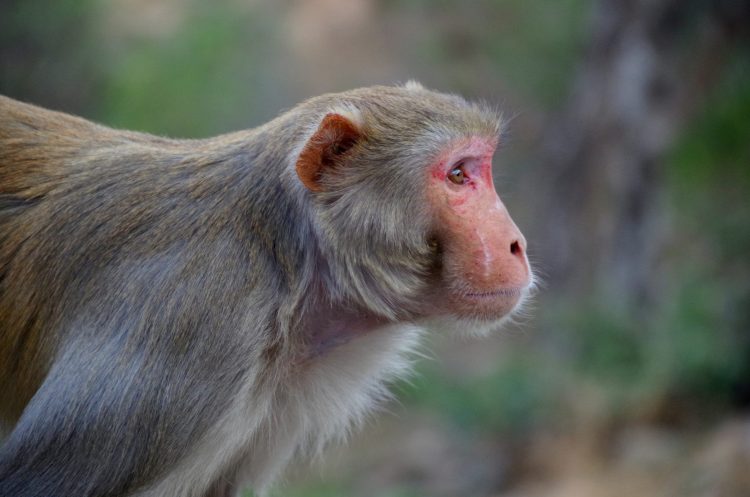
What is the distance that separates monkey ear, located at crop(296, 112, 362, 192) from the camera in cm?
410

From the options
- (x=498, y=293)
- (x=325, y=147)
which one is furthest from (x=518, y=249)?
(x=325, y=147)

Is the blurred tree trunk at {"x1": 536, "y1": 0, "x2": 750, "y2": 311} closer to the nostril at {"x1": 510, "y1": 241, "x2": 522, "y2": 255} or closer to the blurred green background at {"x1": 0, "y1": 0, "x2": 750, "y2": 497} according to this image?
the blurred green background at {"x1": 0, "y1": 0, "x2": 750, "y2": 497}

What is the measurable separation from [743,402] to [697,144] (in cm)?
382

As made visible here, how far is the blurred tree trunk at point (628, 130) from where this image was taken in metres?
12.2

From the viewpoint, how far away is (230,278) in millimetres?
4059

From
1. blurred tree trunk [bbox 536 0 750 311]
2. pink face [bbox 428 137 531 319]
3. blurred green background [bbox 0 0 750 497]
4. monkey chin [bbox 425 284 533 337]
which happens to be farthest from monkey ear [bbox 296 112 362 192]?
blurred tree trunk [bbox 536 0 750 311]

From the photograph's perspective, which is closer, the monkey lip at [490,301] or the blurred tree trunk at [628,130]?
the monkey lip at [490,301]

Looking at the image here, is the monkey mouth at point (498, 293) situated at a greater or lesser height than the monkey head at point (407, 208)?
lesser

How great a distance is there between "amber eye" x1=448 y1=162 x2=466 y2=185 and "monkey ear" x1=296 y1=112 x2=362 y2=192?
369 millimetres

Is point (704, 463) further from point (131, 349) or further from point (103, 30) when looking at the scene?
point (103, 30)

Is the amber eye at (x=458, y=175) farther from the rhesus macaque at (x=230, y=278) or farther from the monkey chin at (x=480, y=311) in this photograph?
the monkey chin at (x=480, y=311)

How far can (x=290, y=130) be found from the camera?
4266 mm

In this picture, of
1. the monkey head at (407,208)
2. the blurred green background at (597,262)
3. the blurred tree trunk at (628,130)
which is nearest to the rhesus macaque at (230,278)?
the monkey head at (407,208)

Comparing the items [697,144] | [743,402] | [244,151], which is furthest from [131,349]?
[697,144]
